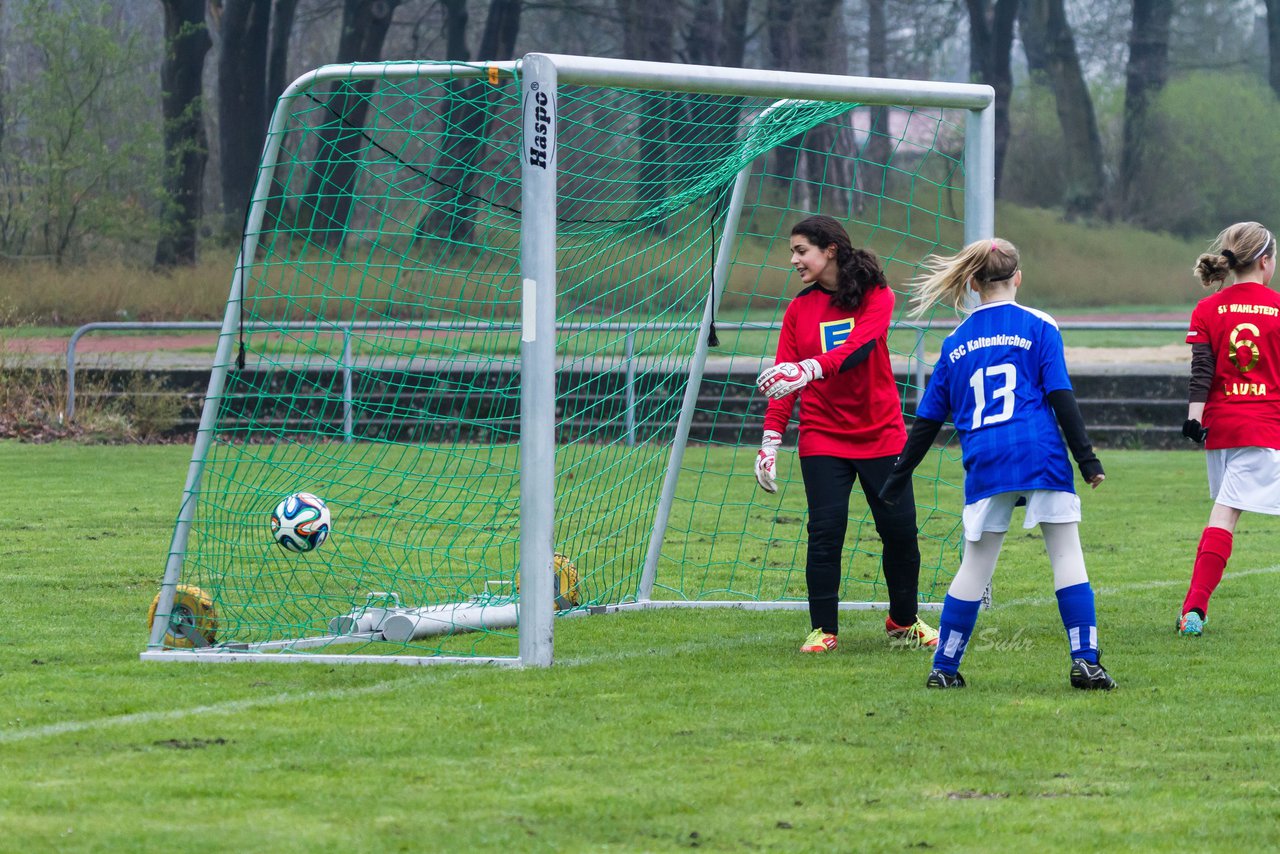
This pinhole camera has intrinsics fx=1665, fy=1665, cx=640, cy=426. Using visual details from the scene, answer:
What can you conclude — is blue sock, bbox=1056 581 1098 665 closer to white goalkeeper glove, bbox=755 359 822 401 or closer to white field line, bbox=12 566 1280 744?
white goalkeeper glove, bbox=755 359 822 401

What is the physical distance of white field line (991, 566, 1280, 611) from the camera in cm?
748

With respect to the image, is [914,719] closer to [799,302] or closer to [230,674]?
[799,302]

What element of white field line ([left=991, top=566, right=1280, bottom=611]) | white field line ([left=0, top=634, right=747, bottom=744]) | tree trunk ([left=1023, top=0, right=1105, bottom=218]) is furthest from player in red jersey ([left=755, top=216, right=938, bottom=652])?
tree trunk ([left=1023, top=0, right=1105, bottom=218])

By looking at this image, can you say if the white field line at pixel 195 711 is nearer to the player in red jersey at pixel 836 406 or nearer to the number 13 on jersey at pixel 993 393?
the player in red jersey at pixel 836 406

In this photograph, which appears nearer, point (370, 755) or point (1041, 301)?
point (370, 755)

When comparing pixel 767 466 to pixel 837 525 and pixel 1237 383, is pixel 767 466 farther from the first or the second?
pixel 1237 383

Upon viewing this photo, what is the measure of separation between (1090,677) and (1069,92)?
35790mm

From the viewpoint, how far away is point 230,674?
570 cm

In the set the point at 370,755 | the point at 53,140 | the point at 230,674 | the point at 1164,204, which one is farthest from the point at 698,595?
the point at 1164,204

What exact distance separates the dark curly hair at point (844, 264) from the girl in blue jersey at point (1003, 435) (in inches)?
26.8

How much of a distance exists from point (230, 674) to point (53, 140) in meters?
28.0

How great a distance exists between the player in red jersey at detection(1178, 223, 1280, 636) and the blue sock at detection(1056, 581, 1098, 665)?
4.52ft

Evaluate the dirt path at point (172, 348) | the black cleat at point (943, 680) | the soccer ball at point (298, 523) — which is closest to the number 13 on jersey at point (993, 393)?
the black cleat at point (943, 680)

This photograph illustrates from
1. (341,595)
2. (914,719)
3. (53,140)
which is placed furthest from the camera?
(53,140)
